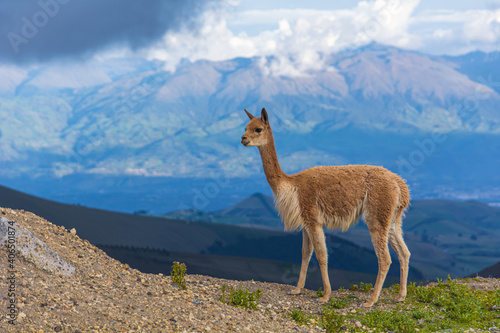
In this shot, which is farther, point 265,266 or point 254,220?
point 254,220

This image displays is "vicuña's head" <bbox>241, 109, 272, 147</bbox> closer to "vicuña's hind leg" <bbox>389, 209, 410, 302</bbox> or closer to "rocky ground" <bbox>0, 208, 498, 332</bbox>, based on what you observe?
"rocky ground" <bbox>0, 208, 498, 332</bbox>

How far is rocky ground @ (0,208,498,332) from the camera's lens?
10117mm

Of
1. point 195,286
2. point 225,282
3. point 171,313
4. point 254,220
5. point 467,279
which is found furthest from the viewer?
point 254,220

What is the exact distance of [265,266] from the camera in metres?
39.5

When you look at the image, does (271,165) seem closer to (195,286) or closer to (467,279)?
(195,286)

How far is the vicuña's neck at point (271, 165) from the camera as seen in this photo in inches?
544

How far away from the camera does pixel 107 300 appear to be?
1120 centimetres

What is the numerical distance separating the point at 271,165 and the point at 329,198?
5.94 feet

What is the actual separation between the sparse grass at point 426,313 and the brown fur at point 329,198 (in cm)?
84

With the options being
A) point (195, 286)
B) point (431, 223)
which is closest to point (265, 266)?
point (195, 286)

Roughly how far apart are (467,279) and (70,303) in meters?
13.0

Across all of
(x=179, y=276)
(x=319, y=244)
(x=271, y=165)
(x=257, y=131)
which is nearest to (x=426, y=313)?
(x=319, y=244)

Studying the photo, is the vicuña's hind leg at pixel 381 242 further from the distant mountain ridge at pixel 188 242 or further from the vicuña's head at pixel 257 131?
the distant mountain ridge at pixel 188 242

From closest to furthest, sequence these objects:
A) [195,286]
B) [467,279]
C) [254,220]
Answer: [195,286] < [467,279] < [254,220]
